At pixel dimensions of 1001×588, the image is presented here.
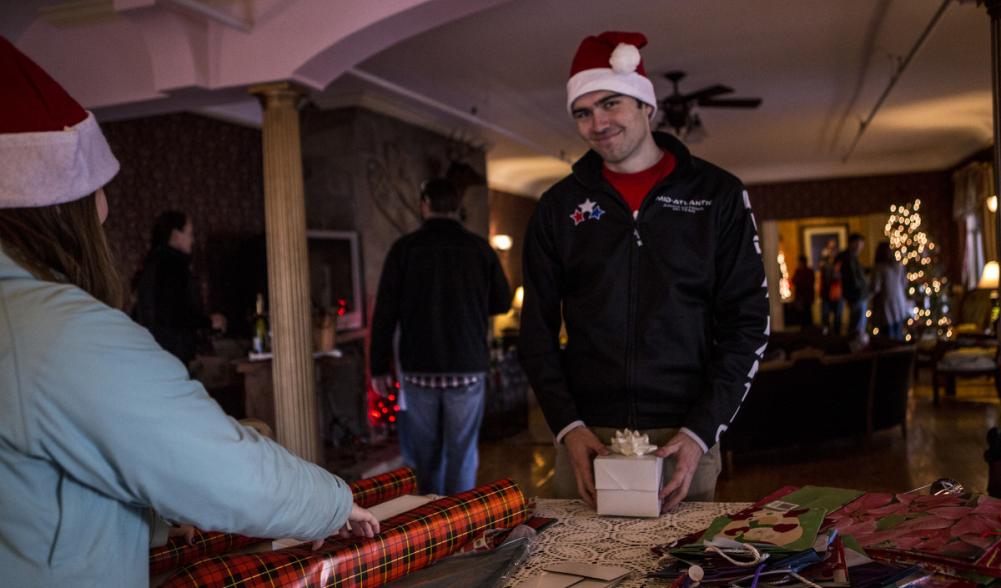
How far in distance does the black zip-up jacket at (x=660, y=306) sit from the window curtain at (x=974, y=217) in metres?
11.1

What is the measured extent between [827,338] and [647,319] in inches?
257

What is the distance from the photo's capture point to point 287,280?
199 inches

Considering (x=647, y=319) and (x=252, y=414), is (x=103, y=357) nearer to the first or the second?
(x=647, y=319)

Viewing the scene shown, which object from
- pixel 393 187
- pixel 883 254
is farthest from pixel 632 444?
pixel 883 254

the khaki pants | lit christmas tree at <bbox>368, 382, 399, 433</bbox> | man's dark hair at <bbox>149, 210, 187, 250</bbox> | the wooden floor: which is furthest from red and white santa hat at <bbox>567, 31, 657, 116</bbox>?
lit christmas tree at <bbox>368, 382, 399, 433</bbox>

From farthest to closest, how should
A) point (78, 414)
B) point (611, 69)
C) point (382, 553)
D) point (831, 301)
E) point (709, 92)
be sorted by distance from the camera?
point (831, 301), point (709, 92), point (611, 69), point (382, 553), point (78, 414)

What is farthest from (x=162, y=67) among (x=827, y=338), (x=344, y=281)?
(x=827, y=338)

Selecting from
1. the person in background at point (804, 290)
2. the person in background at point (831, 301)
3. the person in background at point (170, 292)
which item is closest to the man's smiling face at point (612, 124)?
the person in background at point (170, 292)

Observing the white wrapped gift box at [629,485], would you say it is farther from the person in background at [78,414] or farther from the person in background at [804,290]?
the person in background at [804,290]

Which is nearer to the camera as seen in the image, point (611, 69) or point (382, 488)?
point (382, 488)

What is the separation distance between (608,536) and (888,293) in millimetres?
10213

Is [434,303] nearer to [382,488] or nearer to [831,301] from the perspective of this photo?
[382,488]

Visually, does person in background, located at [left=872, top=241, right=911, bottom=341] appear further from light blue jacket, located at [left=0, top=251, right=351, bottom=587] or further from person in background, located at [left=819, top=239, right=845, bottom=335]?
light blue jacket, located at [left=0, top=251, right=351, bottom=587]

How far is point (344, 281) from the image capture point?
297 inches
